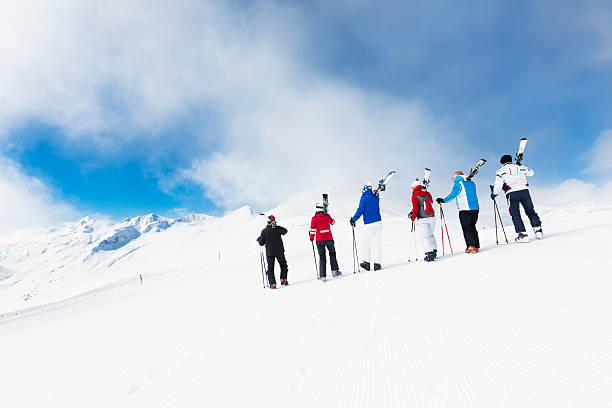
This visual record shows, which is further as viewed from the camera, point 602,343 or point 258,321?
point 258,321

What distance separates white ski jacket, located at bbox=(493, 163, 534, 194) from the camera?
9.14 metres

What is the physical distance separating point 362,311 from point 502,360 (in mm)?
2121

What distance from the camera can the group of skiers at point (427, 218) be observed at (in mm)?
8883

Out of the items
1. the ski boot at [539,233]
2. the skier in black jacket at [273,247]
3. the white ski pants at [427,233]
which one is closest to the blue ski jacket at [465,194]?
the white ski pants at [427,233]

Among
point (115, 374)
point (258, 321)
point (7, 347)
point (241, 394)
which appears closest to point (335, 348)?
point (241, 394)

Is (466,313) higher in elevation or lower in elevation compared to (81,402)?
higher

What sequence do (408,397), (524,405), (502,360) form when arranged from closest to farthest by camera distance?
(524,405) < (408,397) < (502,360)

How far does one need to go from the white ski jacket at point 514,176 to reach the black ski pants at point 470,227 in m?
1.48

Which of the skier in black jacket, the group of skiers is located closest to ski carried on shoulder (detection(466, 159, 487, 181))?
the group of skiers

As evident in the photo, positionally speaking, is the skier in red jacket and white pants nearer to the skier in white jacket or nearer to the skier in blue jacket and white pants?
the skier in blue jacket and white pants

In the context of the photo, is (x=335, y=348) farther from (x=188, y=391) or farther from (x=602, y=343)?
(x=602, y=343)

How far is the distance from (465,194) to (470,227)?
1072mm

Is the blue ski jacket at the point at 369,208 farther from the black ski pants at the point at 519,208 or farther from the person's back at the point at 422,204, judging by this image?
the black ski pants at the point at 519,208

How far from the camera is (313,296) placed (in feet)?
20.1
